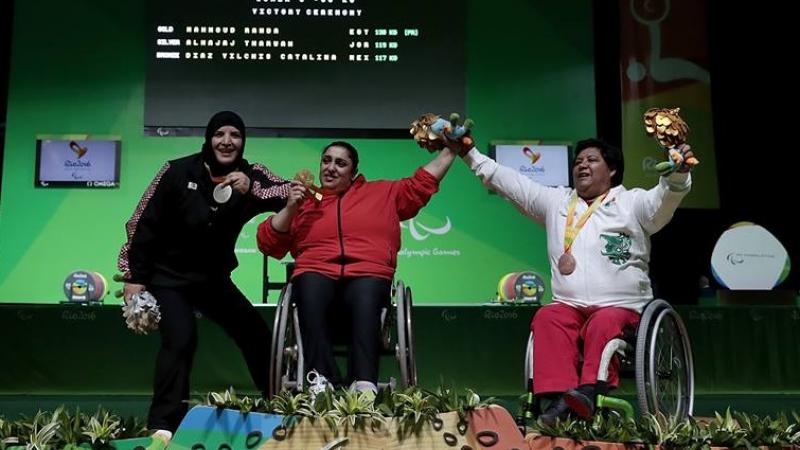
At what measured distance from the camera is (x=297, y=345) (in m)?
2.54

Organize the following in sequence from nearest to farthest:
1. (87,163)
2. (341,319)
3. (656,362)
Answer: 1. (656,362)
2. (341,319)
3. (87,163)

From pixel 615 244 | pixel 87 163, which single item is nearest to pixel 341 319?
pixel 615 244

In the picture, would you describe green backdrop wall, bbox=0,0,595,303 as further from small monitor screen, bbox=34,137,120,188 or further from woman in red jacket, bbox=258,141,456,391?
woman in red jacket, bbox=258,141,456,391

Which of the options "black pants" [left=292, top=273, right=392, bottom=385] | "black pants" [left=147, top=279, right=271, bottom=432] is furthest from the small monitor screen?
"black pants" [left=292, top=273, right=392, bottom=385]

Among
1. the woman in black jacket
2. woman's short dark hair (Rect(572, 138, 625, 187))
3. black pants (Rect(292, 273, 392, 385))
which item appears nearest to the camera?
black pants (Rect(292, 273, 392, 385))

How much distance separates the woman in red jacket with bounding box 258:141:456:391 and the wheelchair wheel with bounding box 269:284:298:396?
0.07 metres

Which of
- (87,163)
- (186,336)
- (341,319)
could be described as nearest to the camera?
(186,336)

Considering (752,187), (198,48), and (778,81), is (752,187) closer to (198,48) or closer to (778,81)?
(778,81)

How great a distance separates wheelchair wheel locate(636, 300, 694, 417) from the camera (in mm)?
2221

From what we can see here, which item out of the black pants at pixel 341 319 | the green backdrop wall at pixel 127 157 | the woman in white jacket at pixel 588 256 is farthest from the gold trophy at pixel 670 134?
the green backdrop wall at pixel 127 157

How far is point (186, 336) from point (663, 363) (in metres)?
1.46

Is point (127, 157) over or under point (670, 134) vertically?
over

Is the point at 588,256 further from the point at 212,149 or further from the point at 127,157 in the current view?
the point at 127,157

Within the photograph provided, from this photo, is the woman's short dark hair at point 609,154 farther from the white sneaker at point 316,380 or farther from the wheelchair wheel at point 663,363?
the white sneaker at point 316,380
